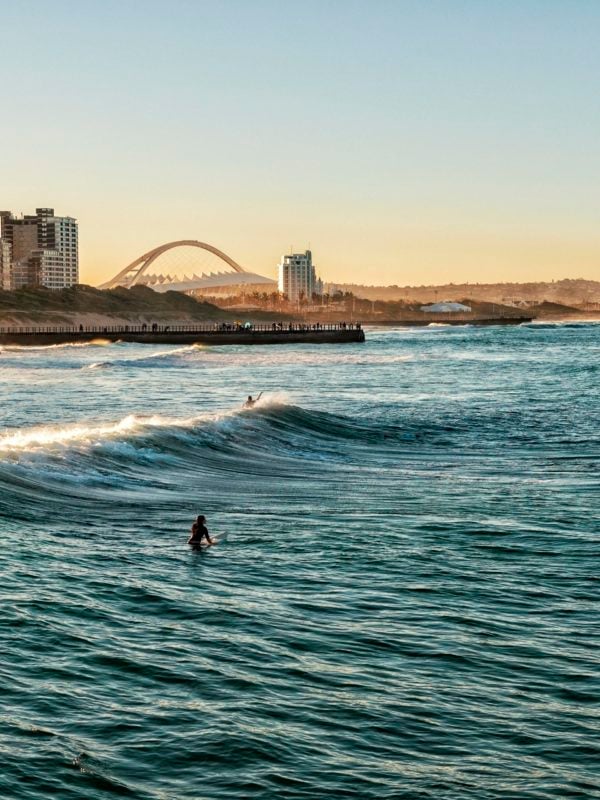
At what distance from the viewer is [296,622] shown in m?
16.5

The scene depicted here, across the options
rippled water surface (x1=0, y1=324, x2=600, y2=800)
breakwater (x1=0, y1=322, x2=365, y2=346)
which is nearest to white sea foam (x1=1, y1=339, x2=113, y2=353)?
breakwater (x1=0, y1=322, x2=365, y2=346)

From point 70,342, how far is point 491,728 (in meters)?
152

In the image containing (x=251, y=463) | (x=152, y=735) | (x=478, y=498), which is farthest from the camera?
(x=251, y=463)

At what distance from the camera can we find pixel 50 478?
3042cm

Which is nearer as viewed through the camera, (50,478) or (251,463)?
(50,478)

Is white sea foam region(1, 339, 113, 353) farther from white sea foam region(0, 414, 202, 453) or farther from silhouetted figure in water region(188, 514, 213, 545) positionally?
silhouetted figure in water region(188, 514, 213, 545)

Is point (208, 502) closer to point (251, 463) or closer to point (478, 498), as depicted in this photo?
point (478, 498)

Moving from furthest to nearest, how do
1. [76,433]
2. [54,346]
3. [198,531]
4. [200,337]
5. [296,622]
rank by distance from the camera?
[200,337], [54,346], [76,433], [198,531], [296,622]

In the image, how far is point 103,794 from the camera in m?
11.1

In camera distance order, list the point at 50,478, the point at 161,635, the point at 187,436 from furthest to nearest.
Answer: the point at 187,436
the point at 50,478
the point at 161,635

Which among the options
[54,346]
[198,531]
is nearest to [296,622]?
[198,531]

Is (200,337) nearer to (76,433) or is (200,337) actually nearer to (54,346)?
(54,346)

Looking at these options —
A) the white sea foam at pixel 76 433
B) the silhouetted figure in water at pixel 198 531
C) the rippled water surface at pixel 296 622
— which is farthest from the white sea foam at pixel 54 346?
the silhouetted figure in water at pixel 198 531

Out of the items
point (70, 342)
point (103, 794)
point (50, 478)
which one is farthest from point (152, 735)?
point (70, 342)
